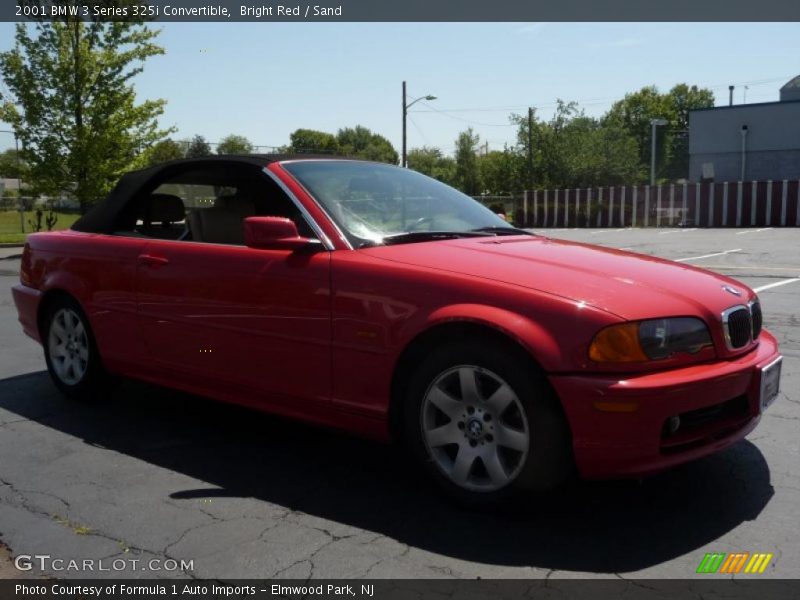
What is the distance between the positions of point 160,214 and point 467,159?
7036cm

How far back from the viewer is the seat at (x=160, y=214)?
4.89 meters

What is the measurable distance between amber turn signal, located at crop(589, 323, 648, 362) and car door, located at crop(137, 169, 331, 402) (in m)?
1.24

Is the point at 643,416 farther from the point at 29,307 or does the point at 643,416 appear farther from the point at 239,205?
the point at 29,307

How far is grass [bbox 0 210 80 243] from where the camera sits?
25812mm

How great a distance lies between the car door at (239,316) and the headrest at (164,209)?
1.85ft

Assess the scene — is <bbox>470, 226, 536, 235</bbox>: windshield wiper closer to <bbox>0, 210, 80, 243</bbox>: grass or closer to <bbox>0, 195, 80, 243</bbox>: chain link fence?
<bbox>0, 210, 80, 243</bbox>: grass

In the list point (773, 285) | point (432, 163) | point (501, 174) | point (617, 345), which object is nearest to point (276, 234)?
point (617, 345)

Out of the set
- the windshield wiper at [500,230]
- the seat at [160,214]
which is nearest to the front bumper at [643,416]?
the windshield wiper at [500,230]

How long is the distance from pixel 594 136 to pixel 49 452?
58.2 metres

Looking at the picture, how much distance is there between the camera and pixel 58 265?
198 inches

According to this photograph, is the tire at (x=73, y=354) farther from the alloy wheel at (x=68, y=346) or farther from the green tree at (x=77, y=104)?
the green tree at (x=77, y=104)

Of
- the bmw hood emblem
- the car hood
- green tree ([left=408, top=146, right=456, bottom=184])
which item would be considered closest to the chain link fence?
the car hood
